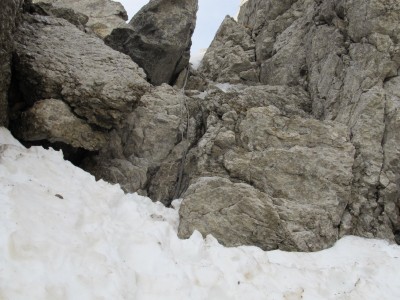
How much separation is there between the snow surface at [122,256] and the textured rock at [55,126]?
0.99m

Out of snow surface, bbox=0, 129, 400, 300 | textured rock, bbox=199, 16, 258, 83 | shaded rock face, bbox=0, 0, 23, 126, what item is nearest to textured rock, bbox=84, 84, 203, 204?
snow surface, bbox=0, 129, 400, 300

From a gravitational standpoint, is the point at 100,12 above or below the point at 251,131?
above

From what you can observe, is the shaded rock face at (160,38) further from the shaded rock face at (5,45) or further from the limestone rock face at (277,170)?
the shaded rock face at (5,45)

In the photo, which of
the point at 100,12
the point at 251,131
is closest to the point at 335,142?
the point at 251,131

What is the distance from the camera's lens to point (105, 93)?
1270 centimetres

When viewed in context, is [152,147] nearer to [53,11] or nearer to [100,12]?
[53,11]

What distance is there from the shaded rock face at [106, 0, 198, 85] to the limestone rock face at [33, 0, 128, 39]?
0.84m

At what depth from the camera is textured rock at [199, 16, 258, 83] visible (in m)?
20.4

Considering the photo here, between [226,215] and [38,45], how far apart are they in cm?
839

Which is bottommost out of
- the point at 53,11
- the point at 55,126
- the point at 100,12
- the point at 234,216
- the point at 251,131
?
the point at 55,126

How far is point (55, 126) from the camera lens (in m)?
12.2

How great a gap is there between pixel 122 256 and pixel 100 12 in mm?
18563

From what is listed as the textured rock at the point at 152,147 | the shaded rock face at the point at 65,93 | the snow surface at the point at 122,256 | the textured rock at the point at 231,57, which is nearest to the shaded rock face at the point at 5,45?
the shaded rock face at the point at 65,93

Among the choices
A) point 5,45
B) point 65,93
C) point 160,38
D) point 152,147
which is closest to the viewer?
point 5,45
